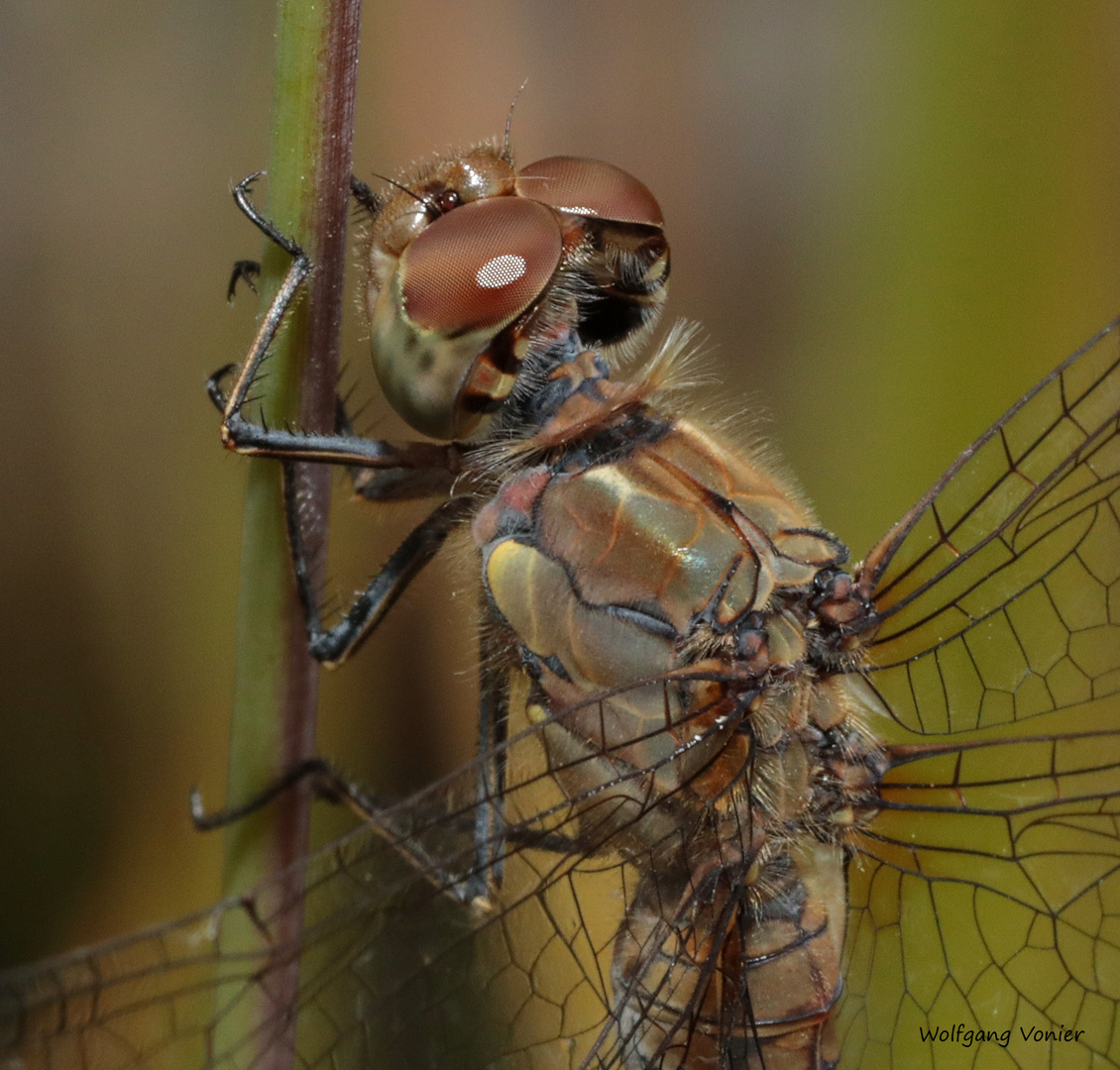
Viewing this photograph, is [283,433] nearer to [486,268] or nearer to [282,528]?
[282,528]

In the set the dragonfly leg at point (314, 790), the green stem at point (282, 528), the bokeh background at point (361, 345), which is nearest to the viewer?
the green stem at point (282, 528)

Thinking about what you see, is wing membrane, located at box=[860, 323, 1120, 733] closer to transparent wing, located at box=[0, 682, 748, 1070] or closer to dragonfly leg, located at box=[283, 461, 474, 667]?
transparent wing, located at box=[0, 682, 748, 1070]

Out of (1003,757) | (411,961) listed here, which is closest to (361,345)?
(411,961)

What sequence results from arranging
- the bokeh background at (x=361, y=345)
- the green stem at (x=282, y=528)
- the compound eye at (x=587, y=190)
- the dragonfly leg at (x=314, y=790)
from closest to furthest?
1. the green stem at (x=282, y=528)
2. the dragonfly leg at (x=314, y=790)
3. the compound eye at (x=587, y=190)
4. the bokeh background at (x=361, y=345)

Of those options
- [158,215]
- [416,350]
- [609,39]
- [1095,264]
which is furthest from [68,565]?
[1095,264]

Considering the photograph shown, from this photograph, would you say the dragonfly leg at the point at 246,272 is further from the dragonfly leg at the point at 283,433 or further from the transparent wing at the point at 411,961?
the transparent wing at the point at 411,961

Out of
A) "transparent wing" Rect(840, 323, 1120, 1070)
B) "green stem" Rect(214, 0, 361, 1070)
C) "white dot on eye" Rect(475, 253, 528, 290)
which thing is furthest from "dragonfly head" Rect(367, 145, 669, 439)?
"transparent wing" Rect(840, 323, 1120, 1070)

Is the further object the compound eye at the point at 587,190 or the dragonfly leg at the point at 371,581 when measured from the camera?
the compound eye at the point at 587,190

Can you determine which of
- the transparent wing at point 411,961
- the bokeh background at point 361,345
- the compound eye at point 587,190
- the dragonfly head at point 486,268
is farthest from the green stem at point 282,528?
the bokeh background at point 361,345
